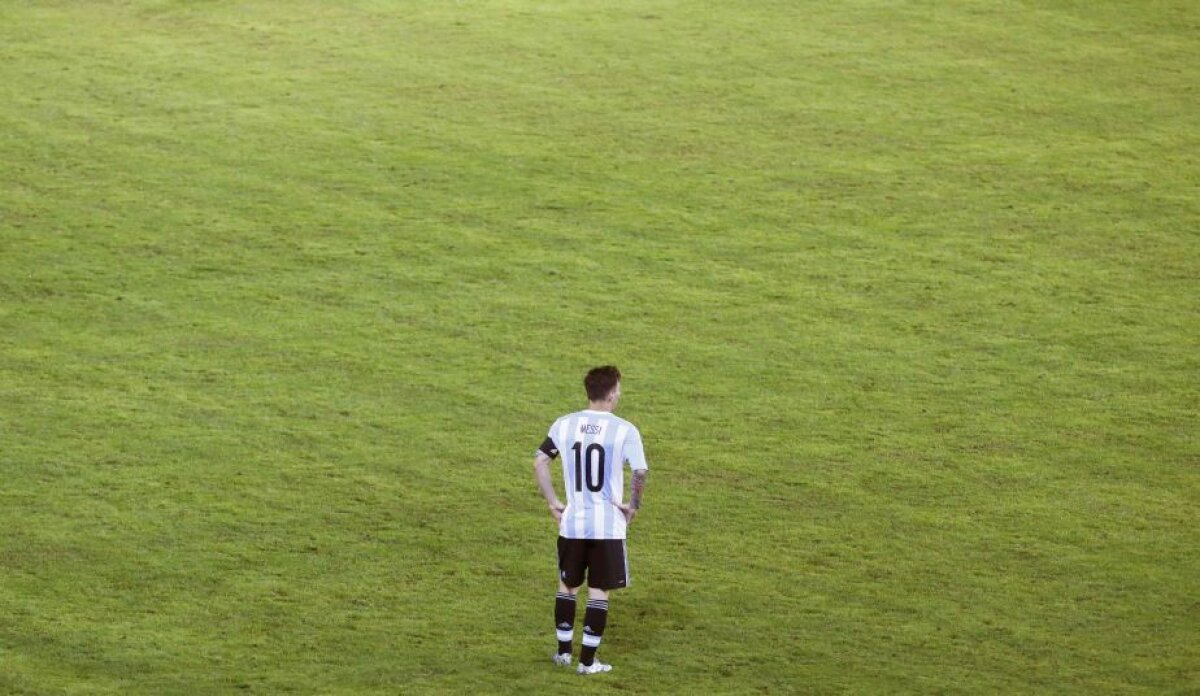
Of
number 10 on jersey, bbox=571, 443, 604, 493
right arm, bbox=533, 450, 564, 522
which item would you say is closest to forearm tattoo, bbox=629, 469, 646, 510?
number 10 on jersey, bbox=571, 443, 604, 493

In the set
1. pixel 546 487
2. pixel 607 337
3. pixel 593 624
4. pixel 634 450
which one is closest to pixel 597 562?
pixel 593 624

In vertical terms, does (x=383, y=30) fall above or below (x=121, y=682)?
above

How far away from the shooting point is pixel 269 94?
17.8 m

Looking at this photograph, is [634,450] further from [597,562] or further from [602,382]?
[597,562]

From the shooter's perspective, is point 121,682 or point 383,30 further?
point 383,30

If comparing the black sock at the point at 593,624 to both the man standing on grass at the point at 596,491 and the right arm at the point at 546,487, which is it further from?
the right arm at the point at 546,487

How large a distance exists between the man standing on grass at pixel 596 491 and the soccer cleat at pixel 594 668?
23cm

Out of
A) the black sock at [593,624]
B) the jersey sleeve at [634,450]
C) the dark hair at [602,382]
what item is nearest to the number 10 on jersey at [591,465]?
the jersey sleeve at [634,450]

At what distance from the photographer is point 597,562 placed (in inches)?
335

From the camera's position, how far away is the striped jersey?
842 cm

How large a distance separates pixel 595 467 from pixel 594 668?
3.87 ft

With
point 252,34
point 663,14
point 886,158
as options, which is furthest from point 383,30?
point 886,158

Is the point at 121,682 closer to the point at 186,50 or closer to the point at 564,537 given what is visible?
the point at 564,537

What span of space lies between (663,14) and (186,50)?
5.94 m
